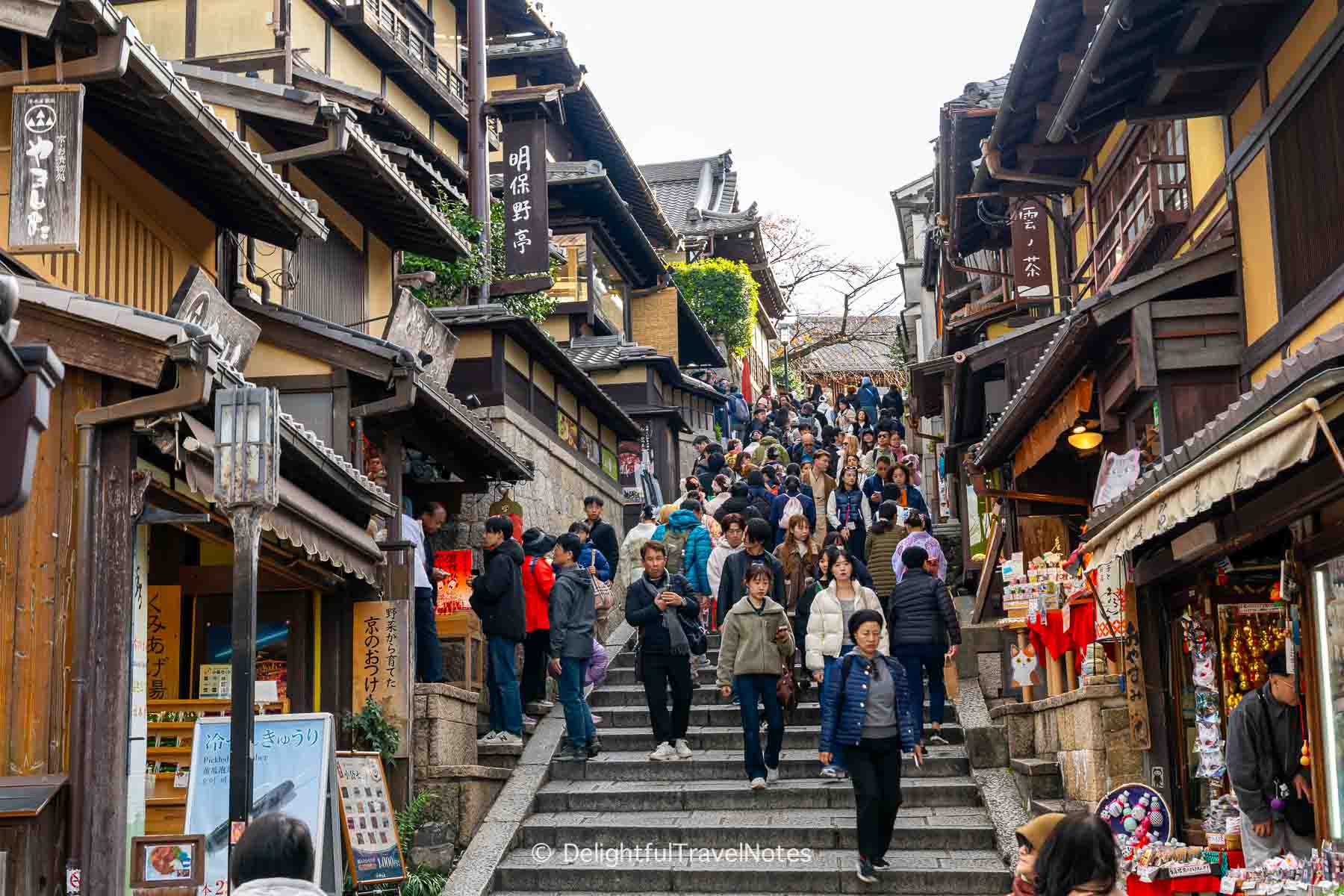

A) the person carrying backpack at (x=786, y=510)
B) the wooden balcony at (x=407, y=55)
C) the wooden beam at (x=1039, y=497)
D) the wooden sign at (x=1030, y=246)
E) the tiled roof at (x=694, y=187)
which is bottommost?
the wooden beam at (x=1039, y=497)

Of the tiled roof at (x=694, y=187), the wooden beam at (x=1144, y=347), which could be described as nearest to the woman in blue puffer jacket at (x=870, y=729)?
the wooden beam at (x=1144, y=347)

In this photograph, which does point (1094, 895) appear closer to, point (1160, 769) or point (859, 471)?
point (1160, 769)

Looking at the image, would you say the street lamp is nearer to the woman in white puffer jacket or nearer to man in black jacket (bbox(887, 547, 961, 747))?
the woman in white puffer jacket

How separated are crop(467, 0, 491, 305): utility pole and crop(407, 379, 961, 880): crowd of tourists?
4.97 meters

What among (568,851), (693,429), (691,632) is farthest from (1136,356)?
(693,429)

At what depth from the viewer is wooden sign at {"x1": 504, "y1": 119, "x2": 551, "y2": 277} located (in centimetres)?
2248

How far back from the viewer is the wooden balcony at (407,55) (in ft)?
71.2

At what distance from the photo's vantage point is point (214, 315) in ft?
42.9

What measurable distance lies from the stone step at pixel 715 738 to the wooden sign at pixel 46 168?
7979 mm

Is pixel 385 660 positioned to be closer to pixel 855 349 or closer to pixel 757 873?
pixel 757 873

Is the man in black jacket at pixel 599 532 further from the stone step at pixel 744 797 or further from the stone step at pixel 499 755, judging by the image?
the stone step at pixel 744 797

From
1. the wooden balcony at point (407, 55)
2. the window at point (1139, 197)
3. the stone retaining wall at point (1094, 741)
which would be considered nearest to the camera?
the stone retaining wall at point (1094, 741)

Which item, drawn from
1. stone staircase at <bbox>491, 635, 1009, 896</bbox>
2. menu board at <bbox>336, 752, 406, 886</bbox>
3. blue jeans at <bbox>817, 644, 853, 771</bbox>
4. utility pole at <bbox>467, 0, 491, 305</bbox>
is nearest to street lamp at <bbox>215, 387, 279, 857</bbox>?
menu board at <bbox>336, 752, 406, 886</bbox>

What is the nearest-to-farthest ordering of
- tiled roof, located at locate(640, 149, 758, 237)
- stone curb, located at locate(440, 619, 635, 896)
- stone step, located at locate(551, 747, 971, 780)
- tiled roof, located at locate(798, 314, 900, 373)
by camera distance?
stone curb, located at locate(440, 619, 635, 896) < stone step, located at locate(551, 747, 971, 780) < tiled roof, located at locate(640, 149, 758, 237) < tiled roof, located at locate(798, 314, 900, 373)
